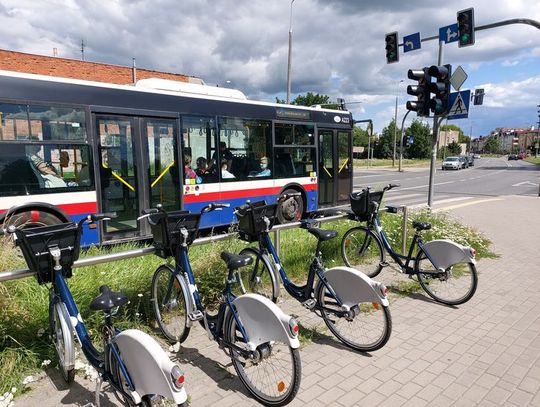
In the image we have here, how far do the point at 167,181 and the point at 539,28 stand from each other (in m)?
12.5

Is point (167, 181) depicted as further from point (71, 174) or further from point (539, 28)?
point (539, 28)

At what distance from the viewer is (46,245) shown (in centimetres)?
288

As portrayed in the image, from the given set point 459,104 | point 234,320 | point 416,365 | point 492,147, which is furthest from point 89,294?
point 492,147

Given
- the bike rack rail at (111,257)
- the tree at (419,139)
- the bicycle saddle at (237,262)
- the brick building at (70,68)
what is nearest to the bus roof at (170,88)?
the bike rack rail at (111,257)

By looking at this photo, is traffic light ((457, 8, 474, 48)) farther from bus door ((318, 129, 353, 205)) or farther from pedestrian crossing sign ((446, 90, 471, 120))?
pedestrian crossing sign ((446, 90, 471, 120))

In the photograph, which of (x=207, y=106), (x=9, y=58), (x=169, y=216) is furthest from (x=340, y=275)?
(x=9, y=58)

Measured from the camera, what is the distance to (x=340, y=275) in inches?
149

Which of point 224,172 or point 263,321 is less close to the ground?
point 224,172

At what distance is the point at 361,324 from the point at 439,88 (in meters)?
6.31

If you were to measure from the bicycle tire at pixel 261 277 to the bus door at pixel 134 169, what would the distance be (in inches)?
154

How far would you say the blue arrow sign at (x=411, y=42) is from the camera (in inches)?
603

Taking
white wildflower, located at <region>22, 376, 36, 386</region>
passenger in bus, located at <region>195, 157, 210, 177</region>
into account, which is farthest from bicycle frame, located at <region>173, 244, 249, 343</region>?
passenger in bus, located at <region>195, 157, 210, 177</region>

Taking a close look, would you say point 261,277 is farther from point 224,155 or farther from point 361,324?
point 224,155

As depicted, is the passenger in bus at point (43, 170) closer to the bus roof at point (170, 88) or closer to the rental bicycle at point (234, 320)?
the bus roof at point (170, 88)
